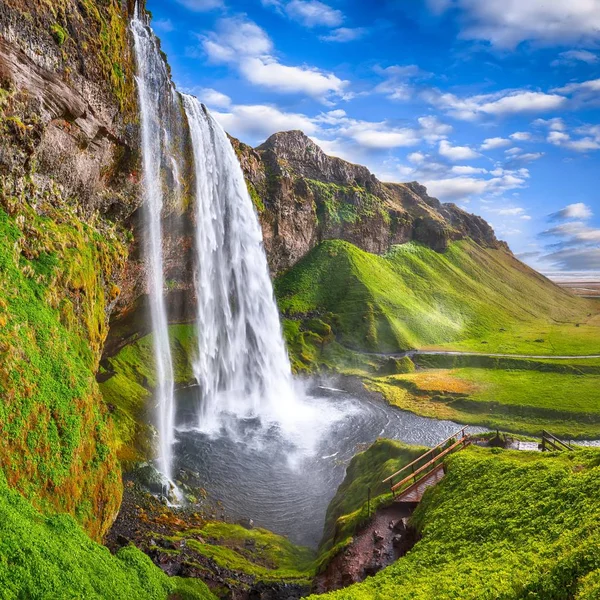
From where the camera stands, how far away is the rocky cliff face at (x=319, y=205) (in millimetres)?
85312

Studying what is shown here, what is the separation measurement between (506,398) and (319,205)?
67.0 meters

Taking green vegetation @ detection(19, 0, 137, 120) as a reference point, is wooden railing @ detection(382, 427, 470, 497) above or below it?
below

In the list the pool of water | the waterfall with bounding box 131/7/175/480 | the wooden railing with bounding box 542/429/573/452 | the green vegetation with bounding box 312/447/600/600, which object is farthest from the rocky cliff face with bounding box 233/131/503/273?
the green vegetation with bounding box 312/447/600/600

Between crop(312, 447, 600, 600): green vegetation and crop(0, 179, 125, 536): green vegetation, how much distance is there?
10.5 metres

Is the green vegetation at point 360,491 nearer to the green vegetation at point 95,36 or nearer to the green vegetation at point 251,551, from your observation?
the green vegetation at point 251,551

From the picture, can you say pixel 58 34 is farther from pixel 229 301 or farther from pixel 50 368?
pixel 229 301

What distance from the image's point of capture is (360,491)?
2523 centimetres

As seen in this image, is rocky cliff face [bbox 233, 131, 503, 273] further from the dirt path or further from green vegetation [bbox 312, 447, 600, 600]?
green vegetation [bbox 312, 447, 600, 600]

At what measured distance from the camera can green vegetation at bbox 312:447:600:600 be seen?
417 inches

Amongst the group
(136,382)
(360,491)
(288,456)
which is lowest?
(288,456)

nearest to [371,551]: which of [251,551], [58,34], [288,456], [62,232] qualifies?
[251,551]

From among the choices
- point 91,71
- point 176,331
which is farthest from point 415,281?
point 91,71

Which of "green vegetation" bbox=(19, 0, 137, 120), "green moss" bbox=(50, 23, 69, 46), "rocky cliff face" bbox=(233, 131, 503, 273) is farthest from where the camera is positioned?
"rocky cliff face" bbox=(233, 131, 503, 273)

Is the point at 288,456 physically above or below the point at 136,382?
below
